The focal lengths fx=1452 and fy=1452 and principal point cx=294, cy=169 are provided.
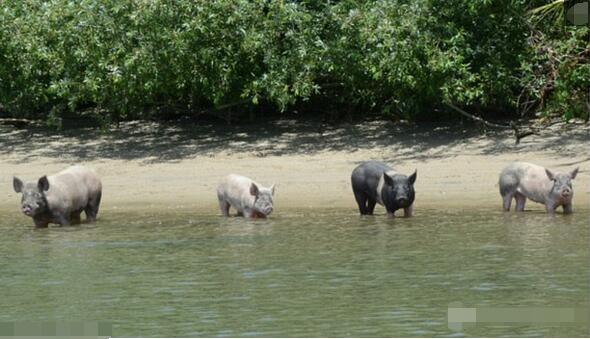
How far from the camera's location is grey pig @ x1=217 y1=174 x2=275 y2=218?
1723 centimetres

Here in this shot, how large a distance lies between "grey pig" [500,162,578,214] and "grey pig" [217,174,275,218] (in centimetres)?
285

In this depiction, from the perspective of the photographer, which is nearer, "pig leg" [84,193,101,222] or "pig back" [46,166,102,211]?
"pig back" [46,166,102,211]

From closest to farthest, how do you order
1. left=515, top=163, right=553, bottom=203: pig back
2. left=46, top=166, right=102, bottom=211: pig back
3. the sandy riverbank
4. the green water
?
the green water, left=46, top=166, right=102, bottom=211: pig back, left=515, top=163, right=553, bottom=203: pig back, the sandy riverbank

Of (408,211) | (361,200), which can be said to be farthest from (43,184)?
(408,211)

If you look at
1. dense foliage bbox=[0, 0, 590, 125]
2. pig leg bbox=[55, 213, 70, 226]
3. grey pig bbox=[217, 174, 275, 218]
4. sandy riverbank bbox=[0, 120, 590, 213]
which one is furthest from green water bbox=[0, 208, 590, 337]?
dense foliage bbox=[0, 0, 590, 125]

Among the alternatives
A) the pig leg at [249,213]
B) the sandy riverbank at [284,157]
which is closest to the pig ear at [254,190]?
the pig leg at [249,213]

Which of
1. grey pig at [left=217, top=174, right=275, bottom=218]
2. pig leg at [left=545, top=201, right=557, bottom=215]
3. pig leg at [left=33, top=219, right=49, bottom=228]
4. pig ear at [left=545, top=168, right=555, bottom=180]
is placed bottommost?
pig leg at [left=545, top=201, right=557, bottom=215]

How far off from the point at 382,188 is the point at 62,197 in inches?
149

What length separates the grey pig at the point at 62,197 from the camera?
1658 centimetres

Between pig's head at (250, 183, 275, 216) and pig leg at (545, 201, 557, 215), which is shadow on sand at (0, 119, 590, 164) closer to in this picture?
pig leg at (545, 201, 557, 215)

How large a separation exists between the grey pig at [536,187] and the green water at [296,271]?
232 millimetres

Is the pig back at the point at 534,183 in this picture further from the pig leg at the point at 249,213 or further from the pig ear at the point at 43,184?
the pig ear at the point at 43,184

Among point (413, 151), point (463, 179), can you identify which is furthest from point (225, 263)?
point (413, 151)

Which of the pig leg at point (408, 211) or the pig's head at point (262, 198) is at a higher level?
the pig's head at point (262, 198)
